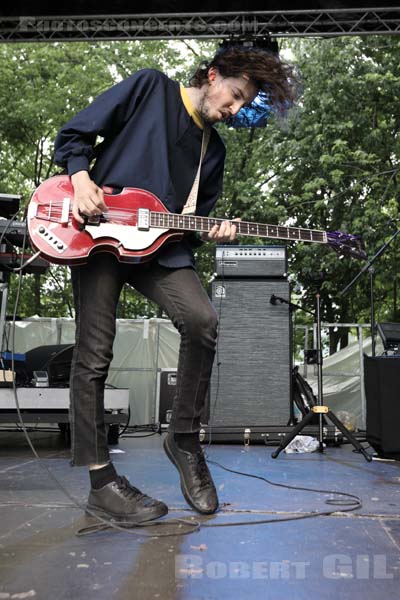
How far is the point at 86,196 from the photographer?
1.88 m

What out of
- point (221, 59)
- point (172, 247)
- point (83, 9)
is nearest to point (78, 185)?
point (172, 247)

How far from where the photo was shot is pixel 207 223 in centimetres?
218

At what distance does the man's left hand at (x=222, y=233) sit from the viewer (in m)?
2.23

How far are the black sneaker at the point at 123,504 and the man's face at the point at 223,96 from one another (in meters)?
1.35

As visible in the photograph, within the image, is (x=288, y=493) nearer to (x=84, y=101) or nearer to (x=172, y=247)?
(x=172, y=247)

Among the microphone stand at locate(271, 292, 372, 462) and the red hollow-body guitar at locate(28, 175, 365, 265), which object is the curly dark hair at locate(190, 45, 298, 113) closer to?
the red hollow-body guitar at locate(28, 175, 365, 265)

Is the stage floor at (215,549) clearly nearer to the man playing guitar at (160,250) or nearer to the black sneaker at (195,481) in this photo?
the black sneaker at (195,481)

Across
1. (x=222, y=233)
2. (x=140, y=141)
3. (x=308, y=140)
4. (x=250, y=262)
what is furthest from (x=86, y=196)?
(x=308, y=140)

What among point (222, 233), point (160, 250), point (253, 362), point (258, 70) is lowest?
point (253, 362)

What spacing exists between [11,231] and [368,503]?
11.1ft

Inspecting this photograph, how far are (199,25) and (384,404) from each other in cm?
397

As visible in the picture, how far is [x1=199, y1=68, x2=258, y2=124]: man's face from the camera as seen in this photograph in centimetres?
211

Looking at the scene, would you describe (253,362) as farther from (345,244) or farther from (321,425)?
(345,244)

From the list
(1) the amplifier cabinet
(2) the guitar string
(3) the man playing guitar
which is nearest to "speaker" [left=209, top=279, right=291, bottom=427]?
(1) the amplifier cabinet
